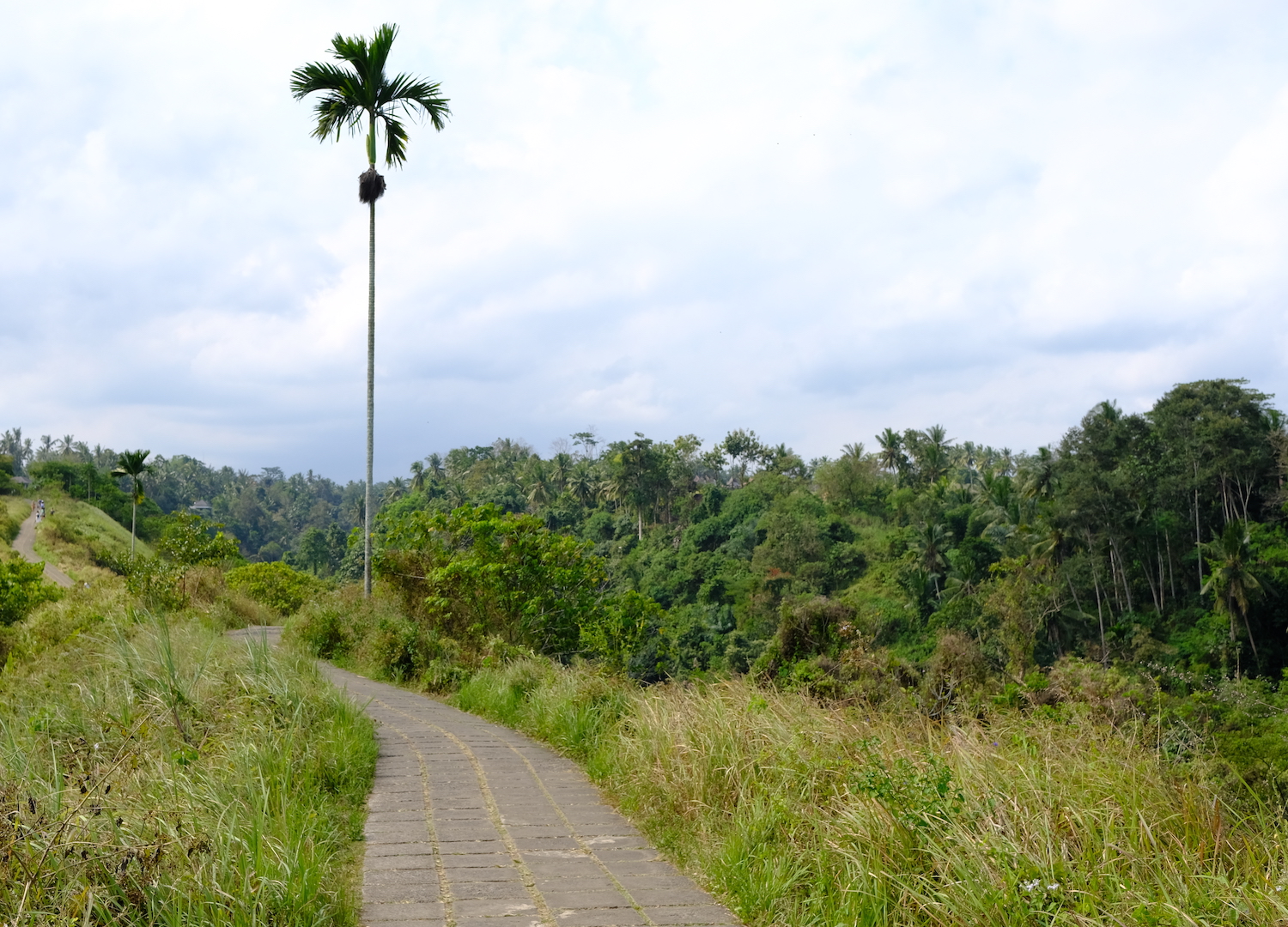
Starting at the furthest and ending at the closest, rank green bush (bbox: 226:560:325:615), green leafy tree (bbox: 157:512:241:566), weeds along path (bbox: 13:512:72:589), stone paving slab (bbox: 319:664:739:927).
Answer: weeds along path (bbox: 13:512:72:589)
green bush (bbox: 226:560:325:615)
green leafy tree (bbox: 157:512:241:566)
stone paving slab (bbox: 319:664:739:927)

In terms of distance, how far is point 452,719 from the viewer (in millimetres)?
7965

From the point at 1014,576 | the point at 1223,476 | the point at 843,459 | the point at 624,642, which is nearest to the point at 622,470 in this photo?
the point at 843,459

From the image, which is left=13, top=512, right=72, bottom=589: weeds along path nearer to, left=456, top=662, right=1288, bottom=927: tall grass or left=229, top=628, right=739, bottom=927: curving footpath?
left=229, top=628, right=739, bottom=927: curving footpath

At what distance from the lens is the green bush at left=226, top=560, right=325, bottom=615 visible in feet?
63.7

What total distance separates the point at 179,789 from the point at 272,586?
17952 mm

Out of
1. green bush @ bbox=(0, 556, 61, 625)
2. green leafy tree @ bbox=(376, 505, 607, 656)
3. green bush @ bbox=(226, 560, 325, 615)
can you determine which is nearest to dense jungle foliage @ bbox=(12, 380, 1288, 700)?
green leafy tree @ bbox=(376, 505, 607, 656)

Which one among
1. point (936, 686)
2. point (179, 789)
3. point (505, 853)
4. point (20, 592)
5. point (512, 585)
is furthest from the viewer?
point (20, 592)

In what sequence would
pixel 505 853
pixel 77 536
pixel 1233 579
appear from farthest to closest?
pixel 77 536 < pixel 1233 579 < pixel 505 853

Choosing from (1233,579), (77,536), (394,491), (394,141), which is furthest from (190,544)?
(394,491)

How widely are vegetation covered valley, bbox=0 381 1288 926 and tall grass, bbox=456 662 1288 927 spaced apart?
13 millimetres

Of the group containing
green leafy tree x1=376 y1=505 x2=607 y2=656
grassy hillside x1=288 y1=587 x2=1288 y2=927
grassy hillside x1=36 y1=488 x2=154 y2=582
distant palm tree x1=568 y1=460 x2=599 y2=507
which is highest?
distant palm tree x1=568 y1=460 x2=599 y2=507

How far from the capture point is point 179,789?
148 inches

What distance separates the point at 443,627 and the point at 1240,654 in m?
32.8

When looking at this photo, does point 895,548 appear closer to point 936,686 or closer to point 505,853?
point 936,686
